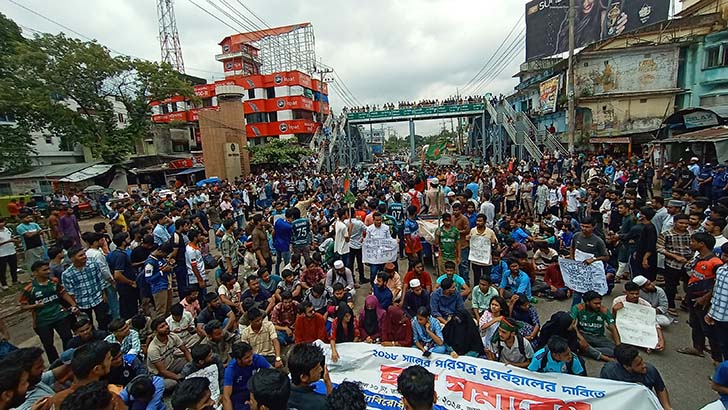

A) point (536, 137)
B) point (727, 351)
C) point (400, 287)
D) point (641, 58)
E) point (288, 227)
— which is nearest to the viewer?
point (727, 351)

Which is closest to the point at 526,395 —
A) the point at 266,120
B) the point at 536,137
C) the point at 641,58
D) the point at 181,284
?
the point at 181,284

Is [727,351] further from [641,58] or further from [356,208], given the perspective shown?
[641,58]

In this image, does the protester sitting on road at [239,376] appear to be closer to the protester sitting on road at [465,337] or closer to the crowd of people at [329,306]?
the crowd of people at [329,306]

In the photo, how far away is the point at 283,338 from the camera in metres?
5.53

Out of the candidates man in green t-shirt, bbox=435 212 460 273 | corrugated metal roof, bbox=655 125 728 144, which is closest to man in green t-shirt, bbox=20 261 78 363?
man in green t-shirt, bbox=435 212 460 273

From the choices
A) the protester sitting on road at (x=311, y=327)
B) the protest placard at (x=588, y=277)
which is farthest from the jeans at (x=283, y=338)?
the protest placard at (x=588, y=277)

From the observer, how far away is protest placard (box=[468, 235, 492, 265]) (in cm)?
618

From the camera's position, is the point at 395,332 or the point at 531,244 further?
the point at 531,244

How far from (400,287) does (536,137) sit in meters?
22.7

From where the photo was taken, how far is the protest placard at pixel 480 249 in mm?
6184

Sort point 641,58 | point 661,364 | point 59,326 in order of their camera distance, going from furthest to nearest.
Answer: point 641,58
point 59,326
point 661,364

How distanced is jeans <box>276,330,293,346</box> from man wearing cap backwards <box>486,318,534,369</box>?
3251 mm

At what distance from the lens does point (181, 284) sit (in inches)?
260

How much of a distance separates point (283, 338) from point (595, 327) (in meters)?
4.61
